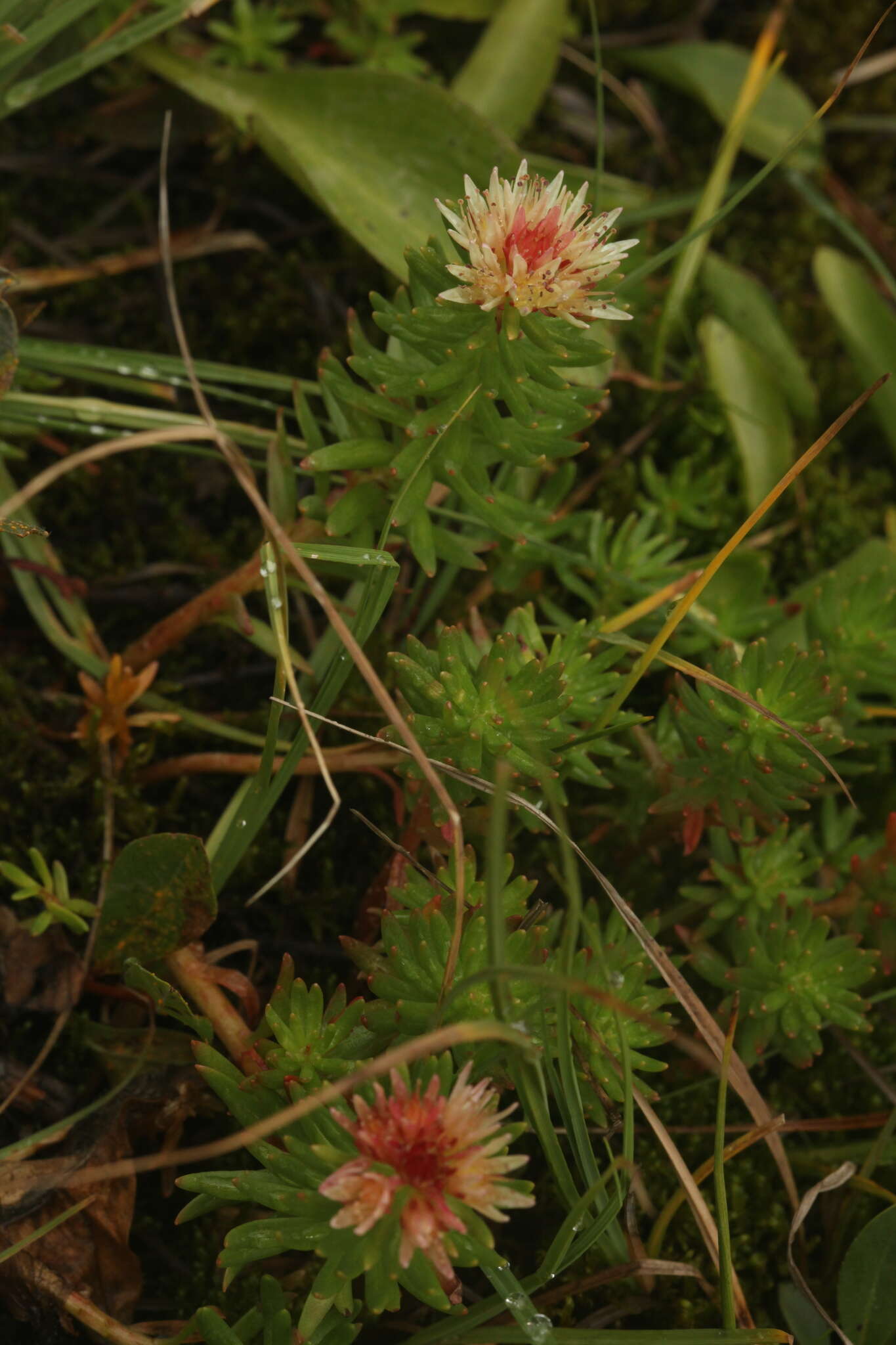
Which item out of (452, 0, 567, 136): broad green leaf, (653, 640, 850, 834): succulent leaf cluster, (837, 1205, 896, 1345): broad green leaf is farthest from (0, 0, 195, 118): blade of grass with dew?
(837, 1205, 896, 1345): broad green leaf

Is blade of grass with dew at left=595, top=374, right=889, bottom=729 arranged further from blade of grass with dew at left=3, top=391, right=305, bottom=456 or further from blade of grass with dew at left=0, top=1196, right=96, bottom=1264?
→ blade of grass with dew at left=0, top=1196, right=96, bottom=1264

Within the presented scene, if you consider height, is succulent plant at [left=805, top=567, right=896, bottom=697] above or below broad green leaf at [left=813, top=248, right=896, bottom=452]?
below

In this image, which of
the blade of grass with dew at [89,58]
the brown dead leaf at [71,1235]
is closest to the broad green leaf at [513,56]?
the blade of grass with dew at [89,58]

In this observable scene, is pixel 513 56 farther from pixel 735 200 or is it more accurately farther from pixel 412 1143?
pixel 412 1143

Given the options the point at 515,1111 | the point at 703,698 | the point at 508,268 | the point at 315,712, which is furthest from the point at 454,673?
the point at 515,1111

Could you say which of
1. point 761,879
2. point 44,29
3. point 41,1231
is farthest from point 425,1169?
point 44,29

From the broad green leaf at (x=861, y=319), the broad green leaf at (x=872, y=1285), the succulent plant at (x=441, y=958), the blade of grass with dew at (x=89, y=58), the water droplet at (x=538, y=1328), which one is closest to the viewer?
the water droplet at (x=538, y=1328)

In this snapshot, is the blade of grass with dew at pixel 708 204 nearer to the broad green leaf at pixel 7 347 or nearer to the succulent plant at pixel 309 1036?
the broad green leaf at pixel 7 347
